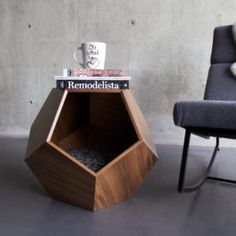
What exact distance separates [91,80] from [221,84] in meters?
0.81

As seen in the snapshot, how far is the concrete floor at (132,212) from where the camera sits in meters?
0.91

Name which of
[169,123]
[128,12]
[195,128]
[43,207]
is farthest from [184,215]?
[128,12]

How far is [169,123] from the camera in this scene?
2.18 metres

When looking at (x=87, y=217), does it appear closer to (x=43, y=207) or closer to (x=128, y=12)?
(x=43, y=207)

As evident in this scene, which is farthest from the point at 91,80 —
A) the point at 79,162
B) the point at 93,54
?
the point at 79,162

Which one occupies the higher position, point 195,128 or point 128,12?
point 128,12

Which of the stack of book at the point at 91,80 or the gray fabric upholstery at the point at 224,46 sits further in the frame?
the gray fabric upholstery at the point at 224,46

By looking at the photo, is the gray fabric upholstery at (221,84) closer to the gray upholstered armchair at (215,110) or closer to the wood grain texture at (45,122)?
the gray upholstered armchair at (215,110)

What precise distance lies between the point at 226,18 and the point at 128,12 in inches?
27.8

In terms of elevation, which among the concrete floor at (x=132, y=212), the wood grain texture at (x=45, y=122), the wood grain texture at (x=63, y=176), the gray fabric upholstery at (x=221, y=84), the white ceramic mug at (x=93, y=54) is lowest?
the concrete floor at (x=132, y=212)

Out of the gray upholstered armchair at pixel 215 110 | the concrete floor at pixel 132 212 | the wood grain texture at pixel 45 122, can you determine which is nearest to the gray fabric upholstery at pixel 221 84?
the gray upholstered armchair at pixel 215 110

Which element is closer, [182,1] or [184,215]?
[184,215]

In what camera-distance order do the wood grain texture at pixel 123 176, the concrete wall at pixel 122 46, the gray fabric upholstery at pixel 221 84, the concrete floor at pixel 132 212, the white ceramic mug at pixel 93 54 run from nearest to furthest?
the concrete floor at pixel 132 212
the wood grain texture at pixel 123 176
the white ceramic mug at pixel 93 54
the gray fabric upholstery at pixel 221 84
the concrete wall at pixel 122 46

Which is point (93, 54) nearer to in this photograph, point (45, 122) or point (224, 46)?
point (45, 122)
